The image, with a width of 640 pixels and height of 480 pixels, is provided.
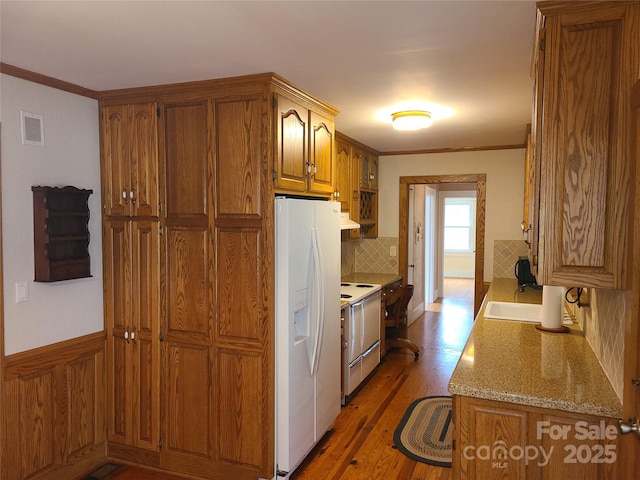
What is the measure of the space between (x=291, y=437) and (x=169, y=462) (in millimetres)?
834

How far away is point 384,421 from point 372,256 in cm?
248

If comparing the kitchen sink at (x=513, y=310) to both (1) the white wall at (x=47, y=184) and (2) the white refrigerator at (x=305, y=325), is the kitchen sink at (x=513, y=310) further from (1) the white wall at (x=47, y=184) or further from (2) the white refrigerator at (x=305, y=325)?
(1) the white wall at (x=47, y=184)

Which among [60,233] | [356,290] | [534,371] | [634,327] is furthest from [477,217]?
[60,233]

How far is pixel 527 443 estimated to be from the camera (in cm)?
187

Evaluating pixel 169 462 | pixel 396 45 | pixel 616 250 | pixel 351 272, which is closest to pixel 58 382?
pixel 169 462

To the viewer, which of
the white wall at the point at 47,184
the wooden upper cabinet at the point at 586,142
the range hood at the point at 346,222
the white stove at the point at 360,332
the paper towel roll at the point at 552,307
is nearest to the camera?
the wooden upper cabinet at the point at 586,142

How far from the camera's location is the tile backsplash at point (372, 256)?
5668 millimetres

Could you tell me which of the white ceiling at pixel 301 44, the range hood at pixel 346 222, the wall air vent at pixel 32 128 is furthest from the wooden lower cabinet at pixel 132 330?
the range hood at pixel 346 222

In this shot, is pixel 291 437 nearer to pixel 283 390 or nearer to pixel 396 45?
pixel 283 390

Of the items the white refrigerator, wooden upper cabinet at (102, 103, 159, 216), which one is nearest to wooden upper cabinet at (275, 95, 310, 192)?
the white refrigerator

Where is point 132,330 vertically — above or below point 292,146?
below

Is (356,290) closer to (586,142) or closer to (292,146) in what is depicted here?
(292,146)

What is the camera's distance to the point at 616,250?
1.65 meters

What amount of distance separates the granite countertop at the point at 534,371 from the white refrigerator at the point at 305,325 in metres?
0.97
